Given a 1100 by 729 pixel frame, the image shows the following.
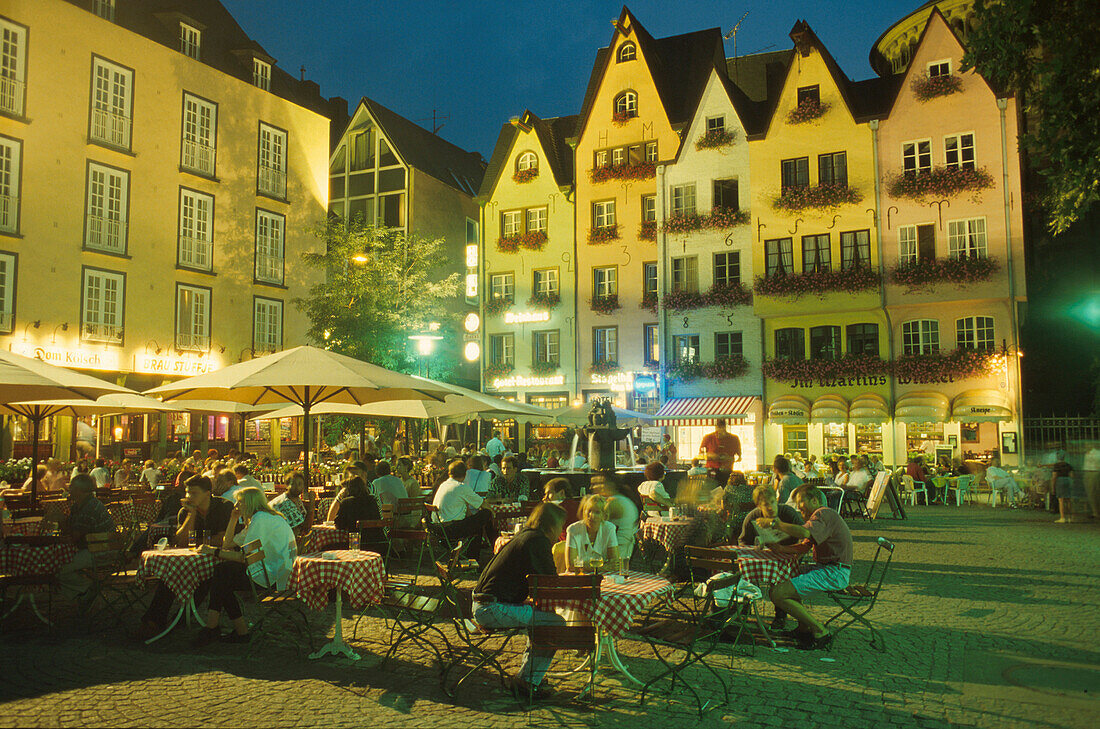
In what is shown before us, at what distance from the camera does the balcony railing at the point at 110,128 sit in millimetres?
26422

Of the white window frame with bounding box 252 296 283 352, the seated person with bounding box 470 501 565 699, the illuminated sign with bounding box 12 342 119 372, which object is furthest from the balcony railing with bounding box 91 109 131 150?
the seated person with bounding box 470 501 565 699

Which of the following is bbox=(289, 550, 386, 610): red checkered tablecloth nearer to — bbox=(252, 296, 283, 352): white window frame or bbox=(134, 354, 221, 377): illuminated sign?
bbox=(134, 354, 221, 377): illuminated sign

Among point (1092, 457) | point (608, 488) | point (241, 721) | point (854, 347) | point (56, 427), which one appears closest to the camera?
point (241, 721)

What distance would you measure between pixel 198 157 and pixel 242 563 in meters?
25.8

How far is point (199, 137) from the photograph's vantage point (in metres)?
29.9

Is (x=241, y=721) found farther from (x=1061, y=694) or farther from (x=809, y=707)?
(x=1061, y=694)

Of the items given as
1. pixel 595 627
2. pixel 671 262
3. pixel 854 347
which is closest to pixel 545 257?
pixel 671 262

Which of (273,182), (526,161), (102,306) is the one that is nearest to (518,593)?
(102,306)

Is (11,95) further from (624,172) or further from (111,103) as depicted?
(624,172)

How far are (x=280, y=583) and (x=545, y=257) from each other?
28258 mm

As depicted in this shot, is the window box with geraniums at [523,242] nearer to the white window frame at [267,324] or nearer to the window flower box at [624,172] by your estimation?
the window flower box at [624,172]

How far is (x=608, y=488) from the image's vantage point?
942cm

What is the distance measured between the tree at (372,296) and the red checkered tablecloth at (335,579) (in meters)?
20.2

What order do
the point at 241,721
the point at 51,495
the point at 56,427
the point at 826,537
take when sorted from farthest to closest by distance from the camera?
the point at 56,427 → the point at 51,495 → the point at 826,537 → the point at 241,721
